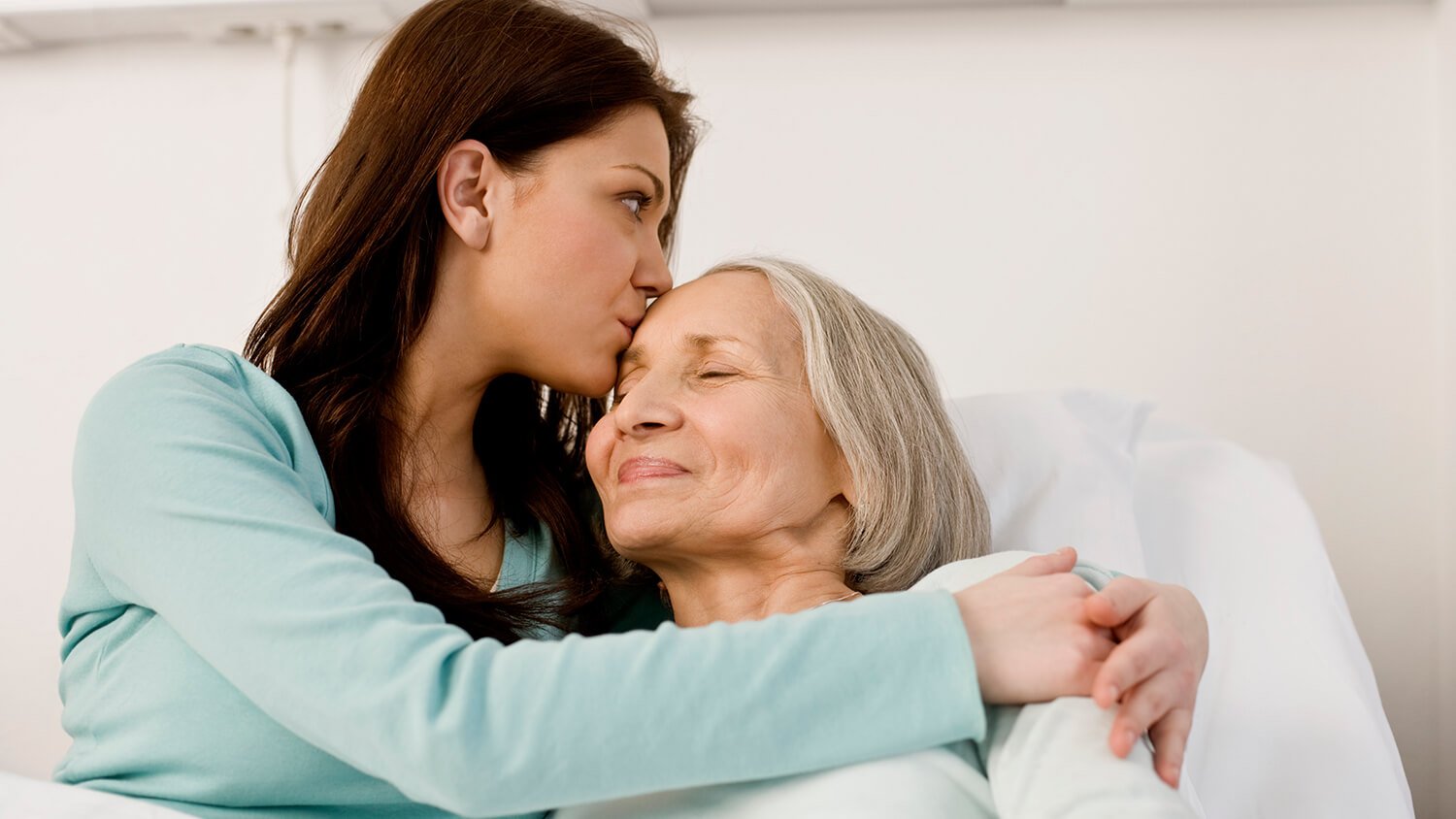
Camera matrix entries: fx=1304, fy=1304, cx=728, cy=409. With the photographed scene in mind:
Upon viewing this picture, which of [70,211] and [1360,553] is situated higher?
[70,211]

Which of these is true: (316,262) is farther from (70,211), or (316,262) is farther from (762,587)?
(70,211)

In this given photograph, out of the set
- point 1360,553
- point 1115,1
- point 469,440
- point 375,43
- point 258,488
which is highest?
point 1115,1

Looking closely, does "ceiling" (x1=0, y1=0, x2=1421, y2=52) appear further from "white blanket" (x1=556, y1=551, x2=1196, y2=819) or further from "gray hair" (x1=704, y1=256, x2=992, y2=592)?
"white blanket" (x1=556, y1=551, x2=1196, y2=819)

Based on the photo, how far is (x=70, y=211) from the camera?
6.68ft

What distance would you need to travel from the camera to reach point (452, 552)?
55.2 inches

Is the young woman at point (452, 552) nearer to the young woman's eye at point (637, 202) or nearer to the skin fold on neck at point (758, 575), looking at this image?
the young woman's eye at point (637, 202)

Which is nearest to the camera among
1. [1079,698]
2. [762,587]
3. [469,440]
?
[1079,698]

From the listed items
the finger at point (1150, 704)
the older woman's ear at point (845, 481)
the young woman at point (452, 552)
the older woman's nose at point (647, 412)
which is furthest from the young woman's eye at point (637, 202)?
the finger at point (1150, 704)

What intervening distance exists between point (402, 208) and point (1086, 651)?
0.80m

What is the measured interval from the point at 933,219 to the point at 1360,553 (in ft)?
2.60

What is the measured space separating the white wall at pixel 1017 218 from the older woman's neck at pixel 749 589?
2.55 ft

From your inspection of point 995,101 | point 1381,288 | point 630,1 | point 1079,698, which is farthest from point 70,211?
point 1381,288

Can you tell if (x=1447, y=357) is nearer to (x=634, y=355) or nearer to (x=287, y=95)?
(x=634, y=355)

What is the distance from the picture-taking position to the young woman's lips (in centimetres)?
124
